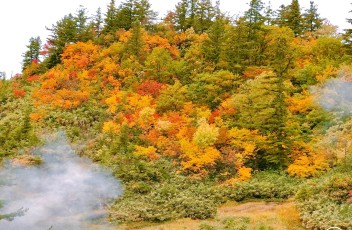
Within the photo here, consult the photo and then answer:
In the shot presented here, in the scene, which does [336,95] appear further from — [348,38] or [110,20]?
[110,20]

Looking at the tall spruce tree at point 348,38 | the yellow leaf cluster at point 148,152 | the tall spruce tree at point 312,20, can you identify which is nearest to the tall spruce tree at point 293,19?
the tall spruce tree at point 312,20

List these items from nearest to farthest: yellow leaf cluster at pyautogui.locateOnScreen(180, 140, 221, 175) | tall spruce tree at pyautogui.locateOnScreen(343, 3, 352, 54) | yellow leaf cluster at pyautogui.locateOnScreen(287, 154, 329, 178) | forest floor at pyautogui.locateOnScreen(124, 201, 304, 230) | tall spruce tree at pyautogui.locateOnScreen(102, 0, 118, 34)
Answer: forest floor at pyautogui.locateOnScreen(124, 201, 304, 230)
yellow leaf cluster at pyautogui.locateOnScreen(287, 154, 329, 178)
yellow leaf cluster at pyautogui.locateOnScreen(180, 140, 221, 175)
tall spruce tree at pyautogui.locateOnScreen(343, 3, 352, 54)
tall spruce tree at pyautogui.locateOnScreen(102, 0, 118, 34)

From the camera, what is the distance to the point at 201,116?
117ft

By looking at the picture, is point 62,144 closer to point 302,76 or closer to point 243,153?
point 243,153

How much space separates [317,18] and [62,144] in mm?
47398

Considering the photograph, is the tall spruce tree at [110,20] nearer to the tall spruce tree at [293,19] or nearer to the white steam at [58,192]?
the tall spruce tree at [293,19]

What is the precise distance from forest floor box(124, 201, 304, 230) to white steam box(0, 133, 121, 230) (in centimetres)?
390

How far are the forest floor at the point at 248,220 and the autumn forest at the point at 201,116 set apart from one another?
7.2 inches

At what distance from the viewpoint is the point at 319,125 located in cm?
3262

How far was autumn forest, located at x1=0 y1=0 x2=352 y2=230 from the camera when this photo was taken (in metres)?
26.0

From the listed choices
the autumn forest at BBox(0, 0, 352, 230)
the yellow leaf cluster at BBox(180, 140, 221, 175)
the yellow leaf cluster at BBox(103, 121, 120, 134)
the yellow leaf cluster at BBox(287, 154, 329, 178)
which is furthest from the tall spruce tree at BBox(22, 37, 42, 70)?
the yellow leaf cluster at BBox(287, 154, 329, 178)

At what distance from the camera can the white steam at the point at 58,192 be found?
23.9 meters

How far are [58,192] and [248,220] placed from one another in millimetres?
13819

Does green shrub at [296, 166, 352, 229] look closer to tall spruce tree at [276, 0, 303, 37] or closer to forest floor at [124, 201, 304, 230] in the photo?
forest floor at [124, 201, 304, 230]
